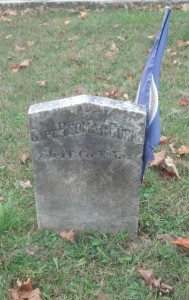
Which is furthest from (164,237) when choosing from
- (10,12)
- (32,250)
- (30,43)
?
(10,12)

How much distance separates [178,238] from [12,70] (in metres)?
3.56

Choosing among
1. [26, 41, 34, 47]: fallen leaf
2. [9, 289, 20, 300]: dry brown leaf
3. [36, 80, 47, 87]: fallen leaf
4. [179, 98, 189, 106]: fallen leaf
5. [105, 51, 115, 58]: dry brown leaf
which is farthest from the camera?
[26, 41, 34, 47]: fallen leaf

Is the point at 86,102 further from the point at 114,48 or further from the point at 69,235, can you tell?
the point at 114,48

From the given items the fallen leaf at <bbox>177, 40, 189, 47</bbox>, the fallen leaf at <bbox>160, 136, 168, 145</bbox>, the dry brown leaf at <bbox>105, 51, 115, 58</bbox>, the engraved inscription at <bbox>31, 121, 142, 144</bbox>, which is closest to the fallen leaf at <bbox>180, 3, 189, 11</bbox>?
the fallen leaf at <bbox>177, 40, 189, 47</bbox>

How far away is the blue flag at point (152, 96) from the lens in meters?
3.10

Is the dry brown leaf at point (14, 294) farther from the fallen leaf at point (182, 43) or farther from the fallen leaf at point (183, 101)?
the fallen leaf at point (182, 43)

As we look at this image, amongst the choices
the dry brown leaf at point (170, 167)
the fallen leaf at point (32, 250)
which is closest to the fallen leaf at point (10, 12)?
the dry brown leaf at point (170, 167)

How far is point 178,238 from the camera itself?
3281 millimetres

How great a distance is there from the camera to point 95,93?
5410 mm

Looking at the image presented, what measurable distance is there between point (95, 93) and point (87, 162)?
241cm

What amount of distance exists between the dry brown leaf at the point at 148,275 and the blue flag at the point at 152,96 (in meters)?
0.64

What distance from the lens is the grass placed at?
301 centimetres

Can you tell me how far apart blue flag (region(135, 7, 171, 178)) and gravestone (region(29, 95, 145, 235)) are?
11 centimetres

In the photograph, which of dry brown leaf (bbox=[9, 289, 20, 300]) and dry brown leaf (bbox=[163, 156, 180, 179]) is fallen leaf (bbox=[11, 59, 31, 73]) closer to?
dry brown leaf (bbox=[163, 156, 180, 179])
